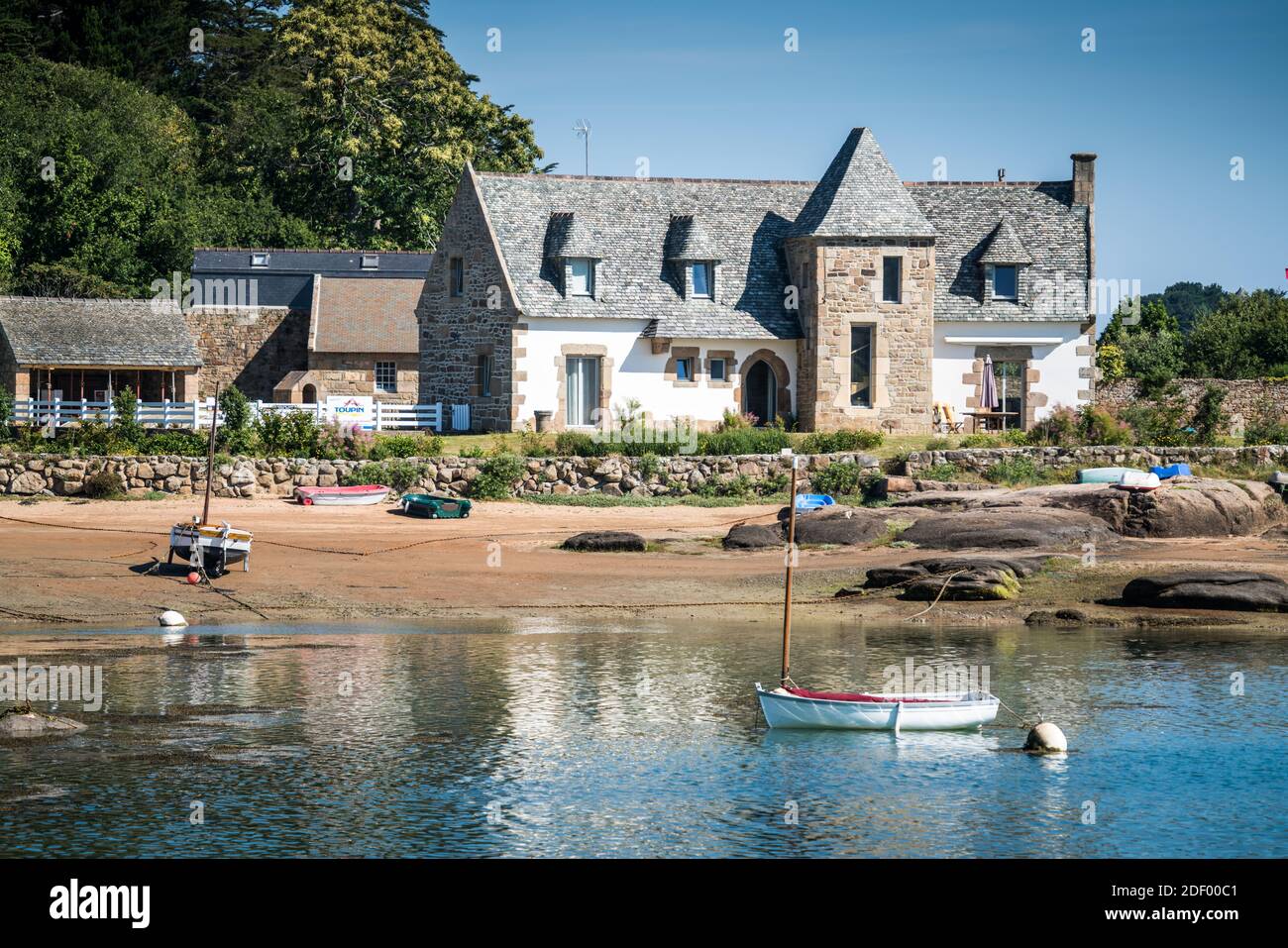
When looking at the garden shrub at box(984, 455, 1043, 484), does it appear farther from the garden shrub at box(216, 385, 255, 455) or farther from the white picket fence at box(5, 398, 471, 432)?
the garden shrub at box(216, 385, 255, 455)

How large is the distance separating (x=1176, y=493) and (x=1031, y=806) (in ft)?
79.6

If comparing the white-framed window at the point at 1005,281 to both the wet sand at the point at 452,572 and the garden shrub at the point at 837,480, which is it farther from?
the wet sand at the point at 452,572

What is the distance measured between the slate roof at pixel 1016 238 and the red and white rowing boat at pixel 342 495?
20.8 meters

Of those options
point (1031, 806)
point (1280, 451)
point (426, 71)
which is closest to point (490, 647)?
point (1031, 806)

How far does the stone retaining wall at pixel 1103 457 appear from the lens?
49.9 meters

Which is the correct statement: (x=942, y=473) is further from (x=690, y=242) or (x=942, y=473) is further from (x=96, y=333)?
(x=96, y=333)

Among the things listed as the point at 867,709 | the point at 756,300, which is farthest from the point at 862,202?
the point at 867,709

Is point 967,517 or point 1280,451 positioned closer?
point 967,517

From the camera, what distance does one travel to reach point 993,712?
24.4 metres

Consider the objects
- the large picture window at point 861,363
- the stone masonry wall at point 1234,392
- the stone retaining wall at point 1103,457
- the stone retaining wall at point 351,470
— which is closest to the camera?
the stone retaining wall at point 351,470

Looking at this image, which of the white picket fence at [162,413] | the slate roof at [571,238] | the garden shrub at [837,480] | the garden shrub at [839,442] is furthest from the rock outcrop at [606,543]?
the slate roof at [571,238]

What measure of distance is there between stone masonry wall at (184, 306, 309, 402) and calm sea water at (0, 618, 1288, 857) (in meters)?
45.1

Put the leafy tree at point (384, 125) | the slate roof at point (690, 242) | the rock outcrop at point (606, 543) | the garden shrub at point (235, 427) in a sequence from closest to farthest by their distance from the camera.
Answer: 1. the rock outcrop at point (606, 543)
2. the garden shrub at point (235, 427)
3. the slate roof at point (690, 242)
4. the leafy tree at point (384, 125)
